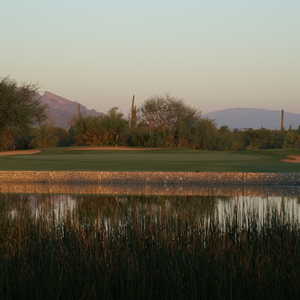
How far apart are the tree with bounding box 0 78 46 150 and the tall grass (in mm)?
21607

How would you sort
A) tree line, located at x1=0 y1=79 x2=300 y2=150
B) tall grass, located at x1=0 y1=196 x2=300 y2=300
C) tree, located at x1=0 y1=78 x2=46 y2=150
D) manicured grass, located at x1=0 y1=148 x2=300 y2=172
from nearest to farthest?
tall grass, located at x1=0 y1=196 x2=300 y2=300
manicured grass, located at x1=0 y1=148 x2=300 y2=172
tree, located at x1=0 y1=78 x2=46 y2=150
tree line, located at x1=0 y1=79 x2=300 y2=150

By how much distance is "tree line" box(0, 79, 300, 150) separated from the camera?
140 feet

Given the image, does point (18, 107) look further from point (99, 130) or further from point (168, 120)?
point (168, 120)

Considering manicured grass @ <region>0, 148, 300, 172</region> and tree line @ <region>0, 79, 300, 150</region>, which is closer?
manicured grass @ <region>0, 148, 300, 172</region>

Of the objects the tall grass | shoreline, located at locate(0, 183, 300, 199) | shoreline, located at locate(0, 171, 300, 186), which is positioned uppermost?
the tall grass

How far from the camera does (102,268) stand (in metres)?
5.38

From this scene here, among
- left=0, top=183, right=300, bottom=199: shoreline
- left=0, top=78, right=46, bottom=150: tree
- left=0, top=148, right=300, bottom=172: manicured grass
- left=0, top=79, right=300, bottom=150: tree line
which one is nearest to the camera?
left=0, top=183, right=300, bottom=199: shoreline

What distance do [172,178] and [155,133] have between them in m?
25.0

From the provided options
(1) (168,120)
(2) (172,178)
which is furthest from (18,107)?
(1) (168,120)

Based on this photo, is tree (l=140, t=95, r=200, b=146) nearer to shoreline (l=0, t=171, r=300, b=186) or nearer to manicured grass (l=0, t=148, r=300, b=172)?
manicured grass (l=0, t=148, r=300, b=172)

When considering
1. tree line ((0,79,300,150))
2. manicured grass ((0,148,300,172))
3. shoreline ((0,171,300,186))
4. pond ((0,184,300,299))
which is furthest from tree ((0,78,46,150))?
pond ((0,184,300,299))

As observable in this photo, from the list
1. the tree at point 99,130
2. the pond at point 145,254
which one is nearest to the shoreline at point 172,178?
the pond at point 145,254

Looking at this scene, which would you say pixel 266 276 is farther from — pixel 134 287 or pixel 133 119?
pixel 133 119

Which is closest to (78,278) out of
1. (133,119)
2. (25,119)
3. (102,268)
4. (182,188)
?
(102,268)
